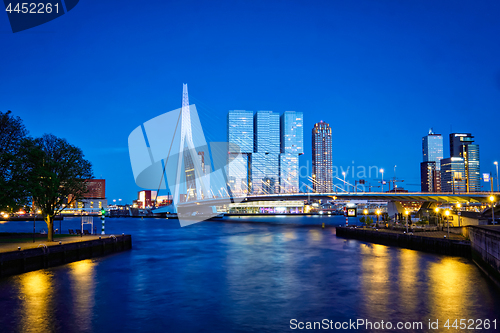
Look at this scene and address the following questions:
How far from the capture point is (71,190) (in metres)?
38.0

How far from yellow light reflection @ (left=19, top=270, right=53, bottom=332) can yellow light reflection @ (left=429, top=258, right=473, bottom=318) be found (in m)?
15.7

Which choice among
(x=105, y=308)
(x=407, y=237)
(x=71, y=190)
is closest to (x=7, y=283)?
(x=105, y=308)

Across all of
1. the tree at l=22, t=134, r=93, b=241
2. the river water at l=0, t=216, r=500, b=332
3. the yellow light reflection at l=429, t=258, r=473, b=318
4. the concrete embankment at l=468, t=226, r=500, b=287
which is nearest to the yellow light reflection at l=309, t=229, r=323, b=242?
the river water at l=0, t=216, r=500, b=332

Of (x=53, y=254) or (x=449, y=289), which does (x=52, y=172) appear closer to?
(x=53, y=254)

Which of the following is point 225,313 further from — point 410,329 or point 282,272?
point 282,272

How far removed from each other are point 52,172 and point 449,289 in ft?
100

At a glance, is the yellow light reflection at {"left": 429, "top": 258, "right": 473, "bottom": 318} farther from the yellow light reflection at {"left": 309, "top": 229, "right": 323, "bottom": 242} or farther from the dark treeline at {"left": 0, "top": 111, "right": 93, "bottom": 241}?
the dark treeline at {"left": 0, "top": 111, "right": 93, "bottom": 241}

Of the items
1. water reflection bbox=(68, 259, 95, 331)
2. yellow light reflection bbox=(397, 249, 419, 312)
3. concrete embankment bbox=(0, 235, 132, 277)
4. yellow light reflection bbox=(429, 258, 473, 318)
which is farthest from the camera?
concrete embankment bbox=(0, 235, 132, 277)

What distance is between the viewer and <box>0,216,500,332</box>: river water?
16.9 m

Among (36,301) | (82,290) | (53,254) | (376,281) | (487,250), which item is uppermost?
(487,250)

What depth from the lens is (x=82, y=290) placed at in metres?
22.3

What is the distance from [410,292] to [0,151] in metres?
31.3

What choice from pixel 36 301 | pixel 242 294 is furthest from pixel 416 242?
pixel 36 301

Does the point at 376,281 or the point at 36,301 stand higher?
the point at 36,301
